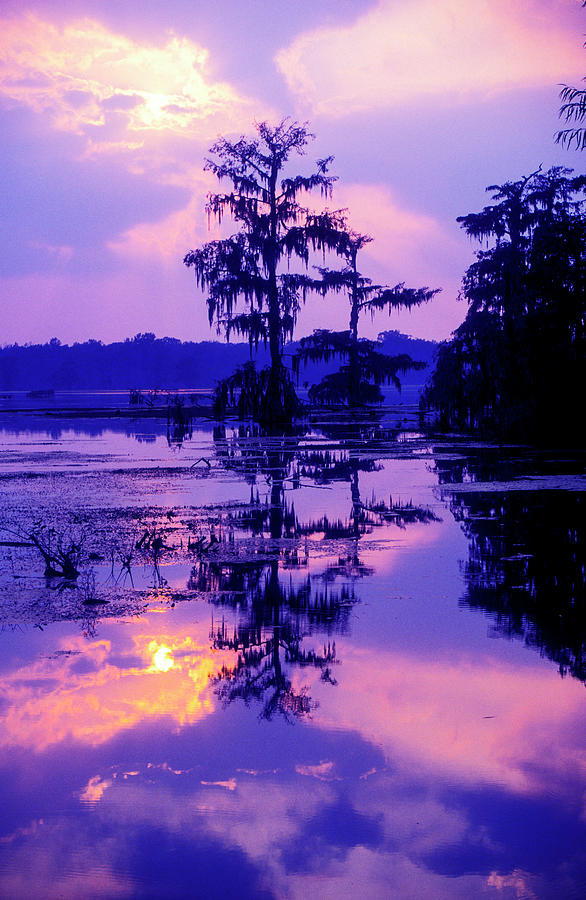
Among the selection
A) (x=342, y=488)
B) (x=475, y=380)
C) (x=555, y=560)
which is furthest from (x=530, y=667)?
(x=475, y=380)

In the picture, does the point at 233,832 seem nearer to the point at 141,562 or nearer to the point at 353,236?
the point at 141,562

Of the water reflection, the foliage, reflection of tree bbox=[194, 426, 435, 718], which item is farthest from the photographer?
the foliage

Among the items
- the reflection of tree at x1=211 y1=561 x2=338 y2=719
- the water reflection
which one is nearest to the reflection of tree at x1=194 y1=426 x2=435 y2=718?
the reflection of tree at x1=211 y1=561 x2=338 y2=719

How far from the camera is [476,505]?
1254cm

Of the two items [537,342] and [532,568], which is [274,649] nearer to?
[532,568]

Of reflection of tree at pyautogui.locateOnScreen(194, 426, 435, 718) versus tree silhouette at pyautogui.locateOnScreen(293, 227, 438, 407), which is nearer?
reflection of tree at pyautogui.locateOnScreen(194, 426, 435, 718)

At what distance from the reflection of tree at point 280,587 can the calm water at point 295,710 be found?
0.09 ft

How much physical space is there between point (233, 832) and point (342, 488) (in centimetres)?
1152

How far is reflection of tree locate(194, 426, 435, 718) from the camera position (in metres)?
5.35

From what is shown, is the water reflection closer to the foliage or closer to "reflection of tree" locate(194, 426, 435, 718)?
"reflection of tree" locate(194, 426, 435, 718)

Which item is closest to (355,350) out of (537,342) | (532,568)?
(537,342)

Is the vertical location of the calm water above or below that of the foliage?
below

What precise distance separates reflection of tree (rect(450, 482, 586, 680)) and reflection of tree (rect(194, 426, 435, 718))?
0.92 meters

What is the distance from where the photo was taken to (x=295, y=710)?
4.85 meters
